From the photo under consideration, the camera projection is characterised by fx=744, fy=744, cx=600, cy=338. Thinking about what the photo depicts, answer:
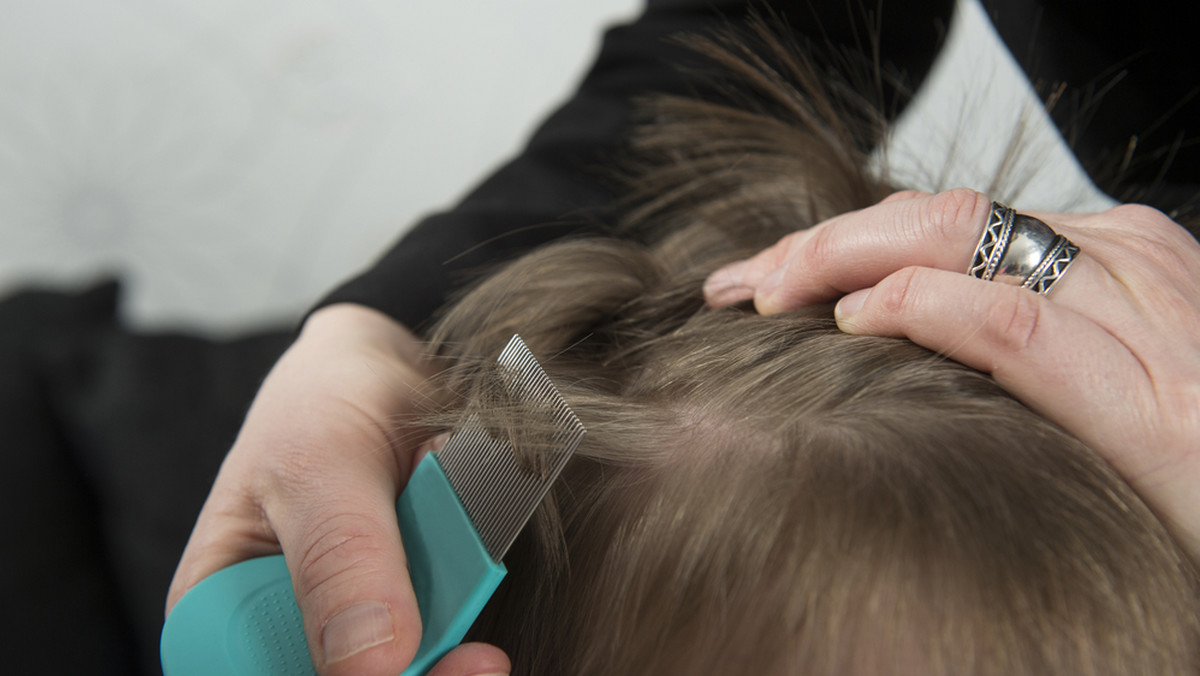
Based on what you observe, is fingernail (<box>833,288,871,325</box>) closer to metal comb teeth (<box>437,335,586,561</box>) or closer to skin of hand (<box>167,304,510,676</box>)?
metal comb teeth (<box>437,335,586,561</box>)

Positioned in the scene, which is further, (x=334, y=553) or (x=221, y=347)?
(x=221, y=347)

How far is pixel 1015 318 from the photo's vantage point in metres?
0.46

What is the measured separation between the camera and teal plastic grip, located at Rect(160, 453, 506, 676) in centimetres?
47

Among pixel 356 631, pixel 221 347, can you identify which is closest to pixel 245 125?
pixel 221 347

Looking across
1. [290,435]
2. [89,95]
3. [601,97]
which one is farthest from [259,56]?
[290,435]

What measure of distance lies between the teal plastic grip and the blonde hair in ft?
0.22

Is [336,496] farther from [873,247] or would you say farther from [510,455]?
[873,247]

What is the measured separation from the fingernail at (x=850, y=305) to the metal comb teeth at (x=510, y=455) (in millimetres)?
221

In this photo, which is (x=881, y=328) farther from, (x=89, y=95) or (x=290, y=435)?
(x=89, y=95)

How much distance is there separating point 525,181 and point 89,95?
1.03m

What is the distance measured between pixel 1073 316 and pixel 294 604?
1.84ft

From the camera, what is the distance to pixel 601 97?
1.02 m

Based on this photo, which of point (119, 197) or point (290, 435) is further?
point (119, 197)

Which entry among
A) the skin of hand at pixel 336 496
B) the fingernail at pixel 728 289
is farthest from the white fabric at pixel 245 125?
the fingernail at pixel 728 289
